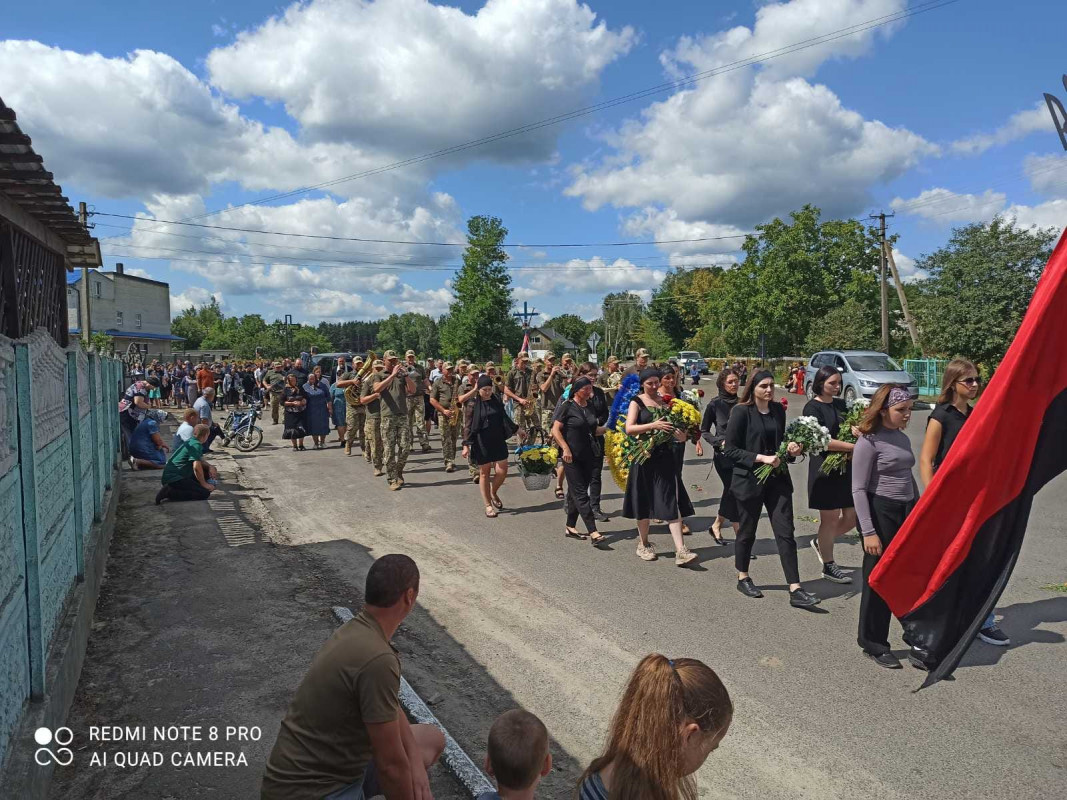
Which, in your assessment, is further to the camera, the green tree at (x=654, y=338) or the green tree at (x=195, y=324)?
the green tree at (x=195, y=324)

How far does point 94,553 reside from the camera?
5.96m

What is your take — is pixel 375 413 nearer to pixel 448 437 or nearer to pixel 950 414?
pixel 448 437

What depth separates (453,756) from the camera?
11.7ft

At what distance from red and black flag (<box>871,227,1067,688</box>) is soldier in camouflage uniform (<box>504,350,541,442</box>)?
11.0 metres

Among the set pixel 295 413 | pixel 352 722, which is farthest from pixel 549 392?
pixel 352 722

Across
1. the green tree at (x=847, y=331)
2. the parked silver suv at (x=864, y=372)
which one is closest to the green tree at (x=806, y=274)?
the green tree at (x=847, y=331)

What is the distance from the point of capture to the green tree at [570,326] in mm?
118500

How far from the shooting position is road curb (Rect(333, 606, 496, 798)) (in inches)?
132

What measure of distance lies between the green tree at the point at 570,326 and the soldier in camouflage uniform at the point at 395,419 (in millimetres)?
101495

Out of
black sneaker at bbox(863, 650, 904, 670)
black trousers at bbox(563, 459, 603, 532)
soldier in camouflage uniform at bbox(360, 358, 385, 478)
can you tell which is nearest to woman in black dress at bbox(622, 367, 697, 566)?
black trousers at bbox(563, 459, 603, 532)

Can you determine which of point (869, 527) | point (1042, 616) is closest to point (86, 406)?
point (869, 527)

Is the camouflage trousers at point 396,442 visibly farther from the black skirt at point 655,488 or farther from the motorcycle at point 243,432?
the motorcycle at point 243,432

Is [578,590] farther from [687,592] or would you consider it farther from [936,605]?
[936,605]

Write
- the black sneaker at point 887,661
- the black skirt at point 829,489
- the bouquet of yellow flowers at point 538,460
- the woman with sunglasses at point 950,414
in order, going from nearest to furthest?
the black sneaker at point 887,661 → the woman with sunglasses at point 950,414 → the black skirt at point 829,489 → the bouquet of yellow flowers at point 538,460
